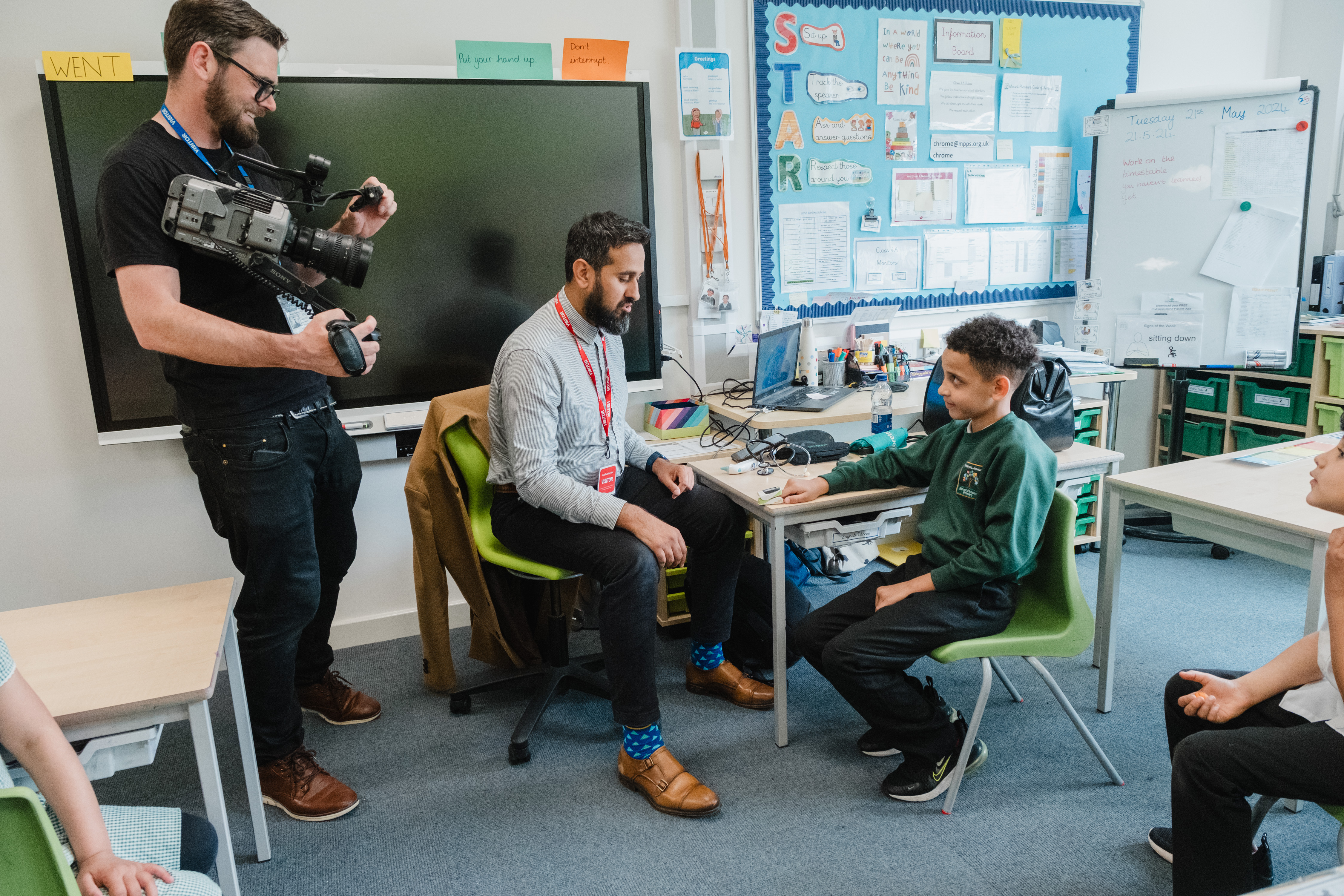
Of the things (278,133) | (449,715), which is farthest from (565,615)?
(278,133)

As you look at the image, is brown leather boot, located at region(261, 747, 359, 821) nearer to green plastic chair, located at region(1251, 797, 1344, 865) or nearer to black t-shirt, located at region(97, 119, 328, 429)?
black t-shirt, located at region(97, 119, 328, 429)

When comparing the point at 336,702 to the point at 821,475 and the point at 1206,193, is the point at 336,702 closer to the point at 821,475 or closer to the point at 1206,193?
the point at 821,475

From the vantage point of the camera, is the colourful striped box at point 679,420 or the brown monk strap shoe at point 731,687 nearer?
the brown monk strap shoe at point 731,687

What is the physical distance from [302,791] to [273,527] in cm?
62

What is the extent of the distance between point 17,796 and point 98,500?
2048 mm

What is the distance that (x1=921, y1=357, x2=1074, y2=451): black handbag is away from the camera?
2180mm

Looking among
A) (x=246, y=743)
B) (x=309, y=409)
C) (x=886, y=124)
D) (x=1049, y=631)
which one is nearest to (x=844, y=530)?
(x=1049, y=631)

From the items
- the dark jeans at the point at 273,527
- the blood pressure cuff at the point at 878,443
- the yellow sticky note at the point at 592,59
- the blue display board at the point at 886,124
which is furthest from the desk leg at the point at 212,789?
the blue display board at the point at 886,124

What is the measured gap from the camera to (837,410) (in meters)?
2.66

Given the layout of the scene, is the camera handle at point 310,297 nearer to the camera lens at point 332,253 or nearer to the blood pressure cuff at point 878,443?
the camera lens at point 332,253

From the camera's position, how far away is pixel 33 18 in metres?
2.16

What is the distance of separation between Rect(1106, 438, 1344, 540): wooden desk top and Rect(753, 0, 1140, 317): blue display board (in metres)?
1.43

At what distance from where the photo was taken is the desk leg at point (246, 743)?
163cm

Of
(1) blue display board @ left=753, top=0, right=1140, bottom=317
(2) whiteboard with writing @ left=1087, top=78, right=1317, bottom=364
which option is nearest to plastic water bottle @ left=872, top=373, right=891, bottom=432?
(1) blue display board @ left=753, top=0, right=1140, bottom=317
